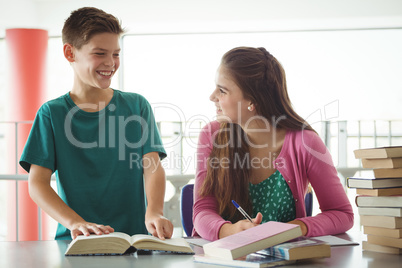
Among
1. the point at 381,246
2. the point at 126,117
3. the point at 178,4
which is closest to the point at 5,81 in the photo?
the point at 178,4

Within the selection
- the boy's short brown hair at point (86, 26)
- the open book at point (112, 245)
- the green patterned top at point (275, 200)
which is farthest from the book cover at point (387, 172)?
the boy's short brown hair at point (86, 26)

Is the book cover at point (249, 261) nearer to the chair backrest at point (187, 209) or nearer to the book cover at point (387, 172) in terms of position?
the book cover at point (387, 172)

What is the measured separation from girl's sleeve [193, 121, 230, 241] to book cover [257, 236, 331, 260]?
32 cm

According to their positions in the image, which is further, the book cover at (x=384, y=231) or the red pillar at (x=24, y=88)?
the red pillar at (x=24, y=88)

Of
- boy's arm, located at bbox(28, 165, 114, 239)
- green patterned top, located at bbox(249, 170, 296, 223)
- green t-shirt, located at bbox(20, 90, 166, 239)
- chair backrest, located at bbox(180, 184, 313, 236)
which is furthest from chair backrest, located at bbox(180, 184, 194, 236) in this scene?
boy's arm, located at bbox(28, 165, 114, 239)

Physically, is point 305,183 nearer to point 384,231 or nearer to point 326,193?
point 326,193

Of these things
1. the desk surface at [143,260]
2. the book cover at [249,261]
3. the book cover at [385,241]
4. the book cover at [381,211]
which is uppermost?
the book cover at [381,211]

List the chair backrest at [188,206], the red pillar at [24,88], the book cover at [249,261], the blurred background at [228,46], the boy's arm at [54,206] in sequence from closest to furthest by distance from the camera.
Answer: the book cover at [249,261]
the boy's arm at [54,206]
the chair backrest at [188,206]
the blurred background at [228,46]
the red pillar at [24,88]

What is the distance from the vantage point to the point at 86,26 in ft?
5.04

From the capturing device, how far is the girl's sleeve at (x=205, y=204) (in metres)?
1.38

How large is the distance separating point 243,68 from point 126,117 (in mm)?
436

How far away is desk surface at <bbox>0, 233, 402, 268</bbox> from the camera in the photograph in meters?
1.05

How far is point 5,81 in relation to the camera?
5648mm

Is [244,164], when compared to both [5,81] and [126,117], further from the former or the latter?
[5,81]
